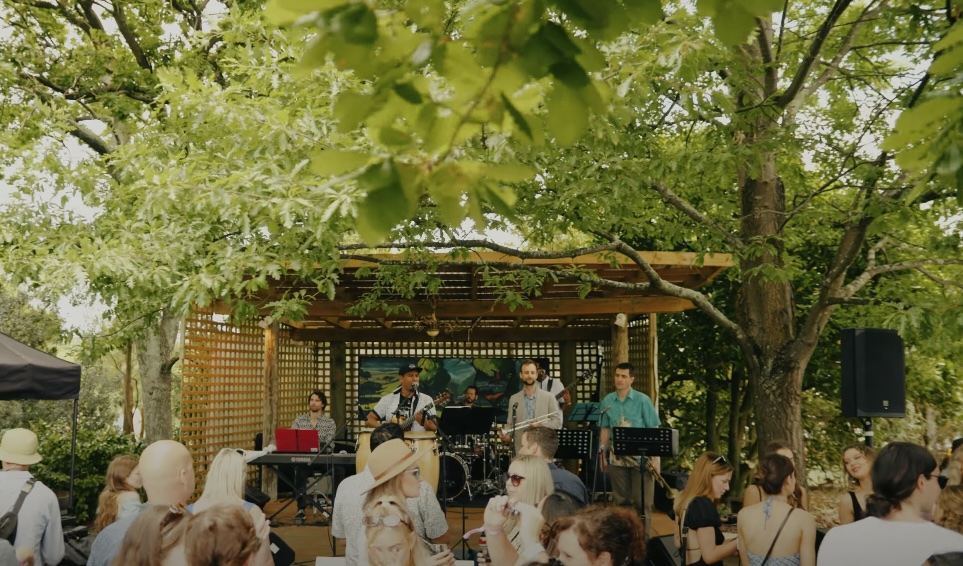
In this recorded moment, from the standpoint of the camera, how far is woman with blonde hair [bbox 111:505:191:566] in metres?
2.88

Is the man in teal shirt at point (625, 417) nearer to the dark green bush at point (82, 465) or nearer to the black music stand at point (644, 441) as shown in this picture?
the black music stand at point (644, 441)

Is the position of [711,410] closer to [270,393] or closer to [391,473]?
[270,393]

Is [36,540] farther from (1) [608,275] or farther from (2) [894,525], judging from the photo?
(1) [608,275]

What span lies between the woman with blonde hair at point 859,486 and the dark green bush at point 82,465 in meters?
9.06

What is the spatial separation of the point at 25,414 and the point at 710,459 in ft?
73.1

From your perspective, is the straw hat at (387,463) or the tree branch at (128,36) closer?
the straw hat at (387,463)

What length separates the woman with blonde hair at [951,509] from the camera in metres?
3.80

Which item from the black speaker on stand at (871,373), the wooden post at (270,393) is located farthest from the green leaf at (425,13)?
the wooden post at (270,393)

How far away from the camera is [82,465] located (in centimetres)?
1155

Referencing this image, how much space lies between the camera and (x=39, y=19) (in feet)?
44.3

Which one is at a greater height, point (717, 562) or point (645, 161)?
point (645, 161)

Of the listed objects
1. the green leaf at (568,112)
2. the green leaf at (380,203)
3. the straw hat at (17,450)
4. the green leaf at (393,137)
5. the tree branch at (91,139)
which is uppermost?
the tree branch at (91,139)

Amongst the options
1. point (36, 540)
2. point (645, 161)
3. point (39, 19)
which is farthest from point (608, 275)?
point (39, 19)

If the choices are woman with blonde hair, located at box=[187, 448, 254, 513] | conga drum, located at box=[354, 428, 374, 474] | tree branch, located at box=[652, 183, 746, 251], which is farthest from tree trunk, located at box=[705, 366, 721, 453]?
woman with blonde hair, located at box=[187, 448, 254, 513]
